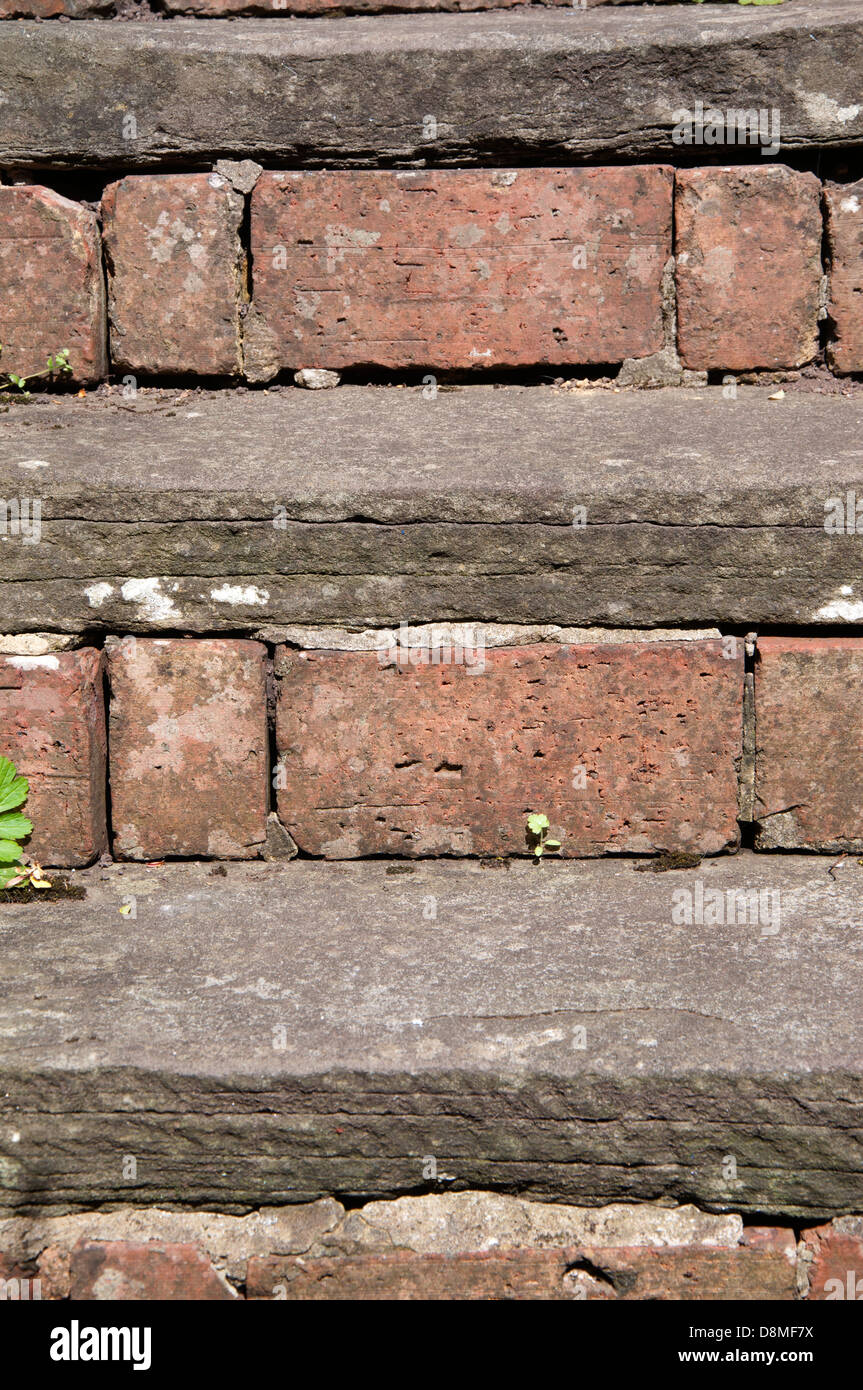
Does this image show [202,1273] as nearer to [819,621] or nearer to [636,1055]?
[636,1055]

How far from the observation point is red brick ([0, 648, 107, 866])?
2588 mm

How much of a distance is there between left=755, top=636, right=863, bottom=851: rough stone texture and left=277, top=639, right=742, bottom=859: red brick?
6 centimetres

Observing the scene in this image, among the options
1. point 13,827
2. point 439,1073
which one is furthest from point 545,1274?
point 13,827

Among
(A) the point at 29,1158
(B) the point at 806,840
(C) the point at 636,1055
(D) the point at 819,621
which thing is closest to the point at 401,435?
(D) the point at 819,621

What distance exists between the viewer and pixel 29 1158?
213cm

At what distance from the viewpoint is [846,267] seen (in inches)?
124

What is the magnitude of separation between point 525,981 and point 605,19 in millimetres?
2508

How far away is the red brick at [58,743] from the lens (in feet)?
8.49

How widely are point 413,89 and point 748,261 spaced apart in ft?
3.00

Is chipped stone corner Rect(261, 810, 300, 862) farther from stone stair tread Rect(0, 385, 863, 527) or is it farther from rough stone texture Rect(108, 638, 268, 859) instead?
stone stair tread Rect(0, 385, 863, 527)

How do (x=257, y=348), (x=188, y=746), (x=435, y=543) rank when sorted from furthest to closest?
(x=257, y=348) < (x=188, y=746) < (x=435, y=543)

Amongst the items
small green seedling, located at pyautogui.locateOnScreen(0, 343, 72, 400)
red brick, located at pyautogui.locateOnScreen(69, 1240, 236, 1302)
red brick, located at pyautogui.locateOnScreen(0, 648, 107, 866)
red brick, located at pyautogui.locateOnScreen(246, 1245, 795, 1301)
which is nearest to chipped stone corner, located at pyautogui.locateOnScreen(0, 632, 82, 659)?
red brick, located at pyautogui.locateOnScreen(0, 648, 107, 866)

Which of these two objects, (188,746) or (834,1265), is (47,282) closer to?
(188,746)

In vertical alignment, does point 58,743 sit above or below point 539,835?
above
